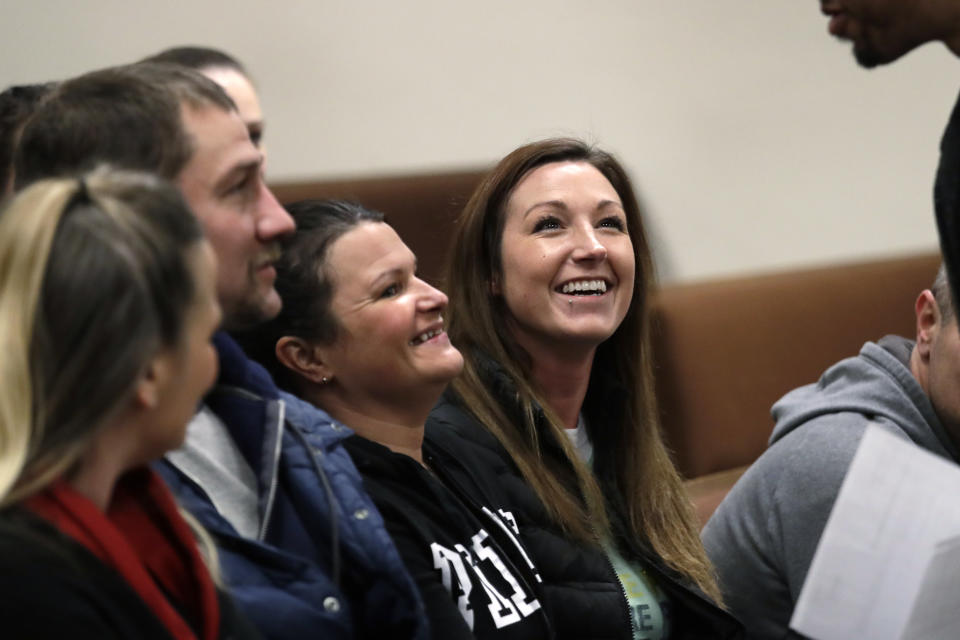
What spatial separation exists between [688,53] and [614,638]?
2119mm

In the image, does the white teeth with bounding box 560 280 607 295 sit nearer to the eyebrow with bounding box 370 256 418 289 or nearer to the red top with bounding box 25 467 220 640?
the eyebrow with bounding box 370 256 418 289

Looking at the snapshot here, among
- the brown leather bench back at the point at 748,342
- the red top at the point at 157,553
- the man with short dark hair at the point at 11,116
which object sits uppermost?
the man with short dark hair at the point at 11,116

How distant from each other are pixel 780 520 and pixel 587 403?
1.44 ft

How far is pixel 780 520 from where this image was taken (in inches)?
75.1

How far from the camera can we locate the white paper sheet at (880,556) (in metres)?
1.22

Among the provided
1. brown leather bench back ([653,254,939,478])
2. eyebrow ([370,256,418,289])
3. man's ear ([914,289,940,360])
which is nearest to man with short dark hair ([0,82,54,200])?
eyebrow ([370,256,418,289])

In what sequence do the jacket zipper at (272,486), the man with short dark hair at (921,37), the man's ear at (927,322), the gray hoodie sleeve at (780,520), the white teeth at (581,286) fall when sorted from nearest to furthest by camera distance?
the man with short dark hair at (921,37) < the jacket zipper at (272,486) < the gray hoodie sleeve at (780,520) < the man's ear at (927,322) < the white teeth at (581,286)

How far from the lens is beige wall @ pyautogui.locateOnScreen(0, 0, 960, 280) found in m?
2.74

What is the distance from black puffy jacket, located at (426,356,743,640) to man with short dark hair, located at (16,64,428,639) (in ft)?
Answer: 1.25

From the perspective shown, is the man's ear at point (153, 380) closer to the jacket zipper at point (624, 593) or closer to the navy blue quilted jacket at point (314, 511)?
the navy blue quilted jacket at point (314, 511)

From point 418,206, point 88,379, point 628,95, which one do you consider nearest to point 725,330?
point 628,95

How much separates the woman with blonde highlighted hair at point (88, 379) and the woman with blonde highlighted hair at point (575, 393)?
86 centimetres

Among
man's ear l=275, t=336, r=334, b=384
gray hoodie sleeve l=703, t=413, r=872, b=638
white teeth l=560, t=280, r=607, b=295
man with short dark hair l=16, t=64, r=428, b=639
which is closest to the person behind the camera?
man with short dark hair l=16, t=64, r=428, b=639

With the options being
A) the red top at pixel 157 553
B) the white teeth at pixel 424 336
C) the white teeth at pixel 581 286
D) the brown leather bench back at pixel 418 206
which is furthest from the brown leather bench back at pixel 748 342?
the red top at pixel 157 553
